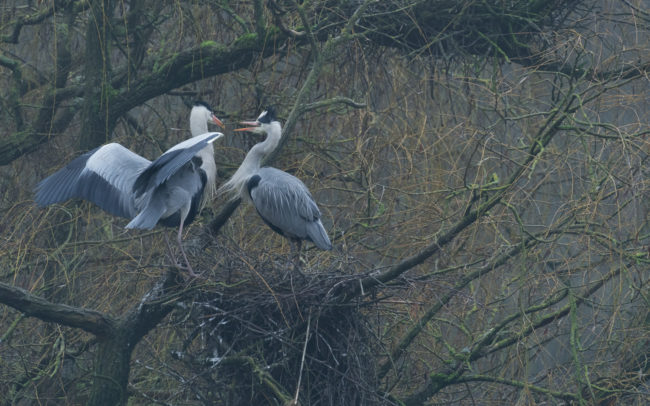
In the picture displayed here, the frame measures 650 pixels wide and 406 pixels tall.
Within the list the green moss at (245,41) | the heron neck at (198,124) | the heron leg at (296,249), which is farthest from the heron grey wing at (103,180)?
the green moss at (245,41)

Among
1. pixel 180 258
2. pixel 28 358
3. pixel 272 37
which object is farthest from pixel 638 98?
pixel 28 358

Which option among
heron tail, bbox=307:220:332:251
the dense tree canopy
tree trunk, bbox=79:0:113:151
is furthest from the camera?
tree trunk, bbox=79:0:113:151

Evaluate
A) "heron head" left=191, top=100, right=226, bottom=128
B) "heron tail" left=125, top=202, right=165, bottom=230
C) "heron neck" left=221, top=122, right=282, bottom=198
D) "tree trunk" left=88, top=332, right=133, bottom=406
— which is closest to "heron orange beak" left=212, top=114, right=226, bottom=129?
"heron head" left=191, top=100, right=226, bottom=128

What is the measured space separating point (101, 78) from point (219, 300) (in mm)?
1739

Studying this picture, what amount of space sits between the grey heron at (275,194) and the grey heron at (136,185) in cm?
23

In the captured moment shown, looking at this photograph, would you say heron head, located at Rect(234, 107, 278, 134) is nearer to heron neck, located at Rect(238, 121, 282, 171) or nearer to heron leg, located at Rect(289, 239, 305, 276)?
heron neck, located at Rect(238, 121, 282, 171)

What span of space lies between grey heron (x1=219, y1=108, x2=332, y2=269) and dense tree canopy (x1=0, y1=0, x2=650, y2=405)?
12 cm

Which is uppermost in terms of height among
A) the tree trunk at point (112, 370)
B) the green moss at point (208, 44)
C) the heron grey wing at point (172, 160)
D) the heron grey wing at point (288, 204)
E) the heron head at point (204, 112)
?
the green moss at point (208, 44)

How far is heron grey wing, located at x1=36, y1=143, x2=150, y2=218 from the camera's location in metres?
4.30

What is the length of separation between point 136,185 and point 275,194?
2.64 feet

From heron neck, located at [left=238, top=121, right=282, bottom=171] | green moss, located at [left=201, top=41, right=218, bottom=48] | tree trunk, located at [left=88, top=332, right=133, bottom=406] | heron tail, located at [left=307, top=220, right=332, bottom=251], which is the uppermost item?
green moss, located at [left=201, top=41, right=218, bottom=48]

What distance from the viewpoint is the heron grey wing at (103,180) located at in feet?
14.1

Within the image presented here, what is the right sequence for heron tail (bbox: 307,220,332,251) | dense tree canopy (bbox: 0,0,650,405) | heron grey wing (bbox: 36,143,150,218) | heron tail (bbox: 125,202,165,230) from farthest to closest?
heron tail (bbox: 307,220,332,251), heron grey wing (bbox: 36,143,150,218), heron tail (bbox: 125,202,165,230), dense tree canopy (bbox: 0,0,650,405)

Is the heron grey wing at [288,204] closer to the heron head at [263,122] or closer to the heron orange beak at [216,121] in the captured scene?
the heron head at [263,122]
